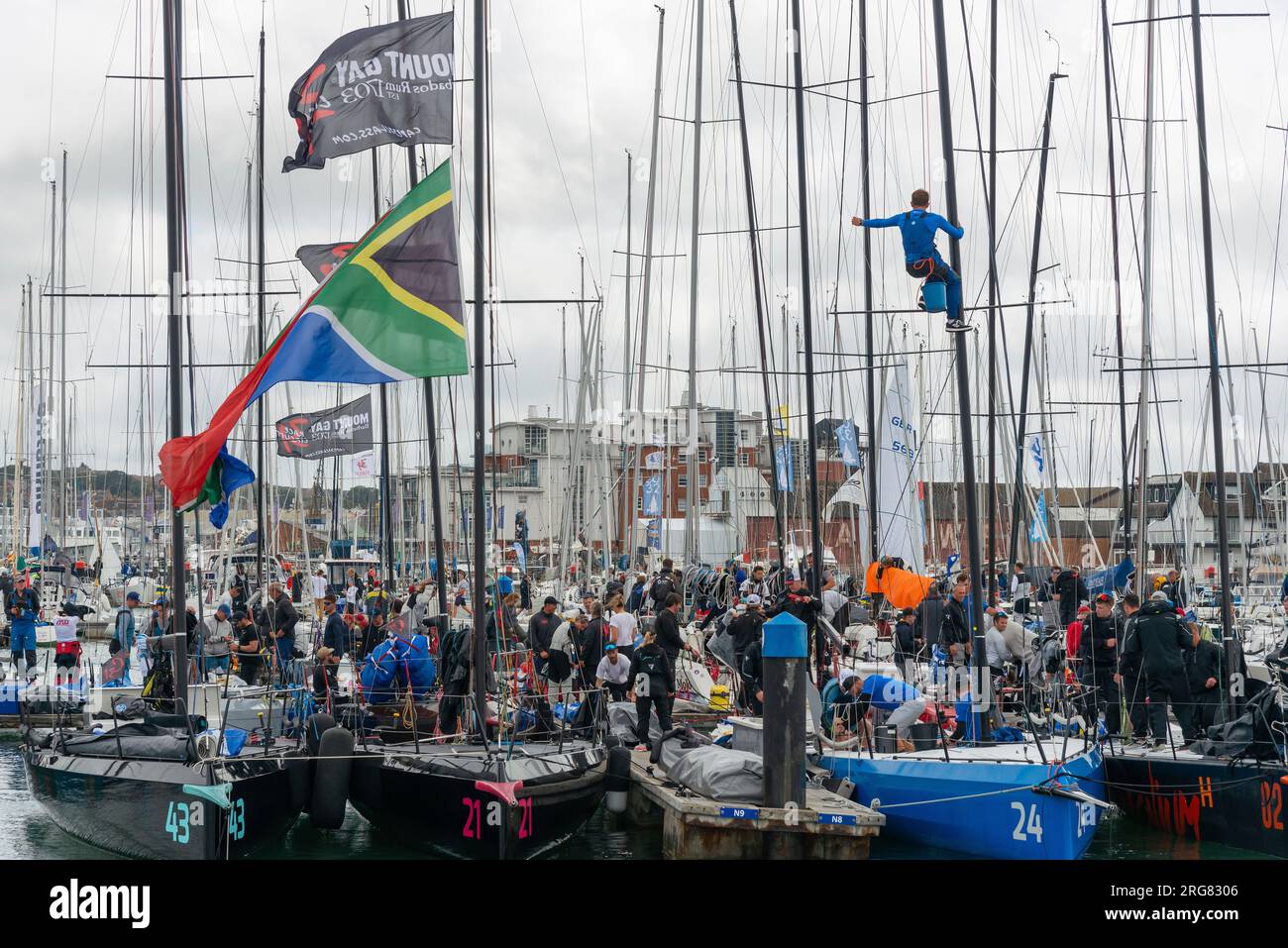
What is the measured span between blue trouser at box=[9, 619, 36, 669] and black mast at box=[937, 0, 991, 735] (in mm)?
19780

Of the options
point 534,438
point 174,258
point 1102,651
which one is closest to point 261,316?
point 174,258

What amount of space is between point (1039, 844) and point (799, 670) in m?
2.94

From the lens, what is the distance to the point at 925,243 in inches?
559

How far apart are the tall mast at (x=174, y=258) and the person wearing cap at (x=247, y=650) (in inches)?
293

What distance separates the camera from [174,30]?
1453cm

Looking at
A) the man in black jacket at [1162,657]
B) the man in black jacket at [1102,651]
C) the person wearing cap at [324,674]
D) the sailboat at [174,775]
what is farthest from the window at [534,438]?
the man in black jacket at [1162,657]

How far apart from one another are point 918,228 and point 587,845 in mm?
7628

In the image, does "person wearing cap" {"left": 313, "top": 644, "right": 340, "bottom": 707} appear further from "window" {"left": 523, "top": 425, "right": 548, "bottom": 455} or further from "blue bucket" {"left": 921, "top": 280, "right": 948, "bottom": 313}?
"window" {"left": 523, "top": 425, "right": 548, "bottom": 455}

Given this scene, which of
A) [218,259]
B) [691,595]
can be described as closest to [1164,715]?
[691,595]

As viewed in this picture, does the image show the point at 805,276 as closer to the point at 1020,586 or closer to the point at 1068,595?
the point at 1068,595

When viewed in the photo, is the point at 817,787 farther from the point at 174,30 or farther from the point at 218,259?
the point at 218,259

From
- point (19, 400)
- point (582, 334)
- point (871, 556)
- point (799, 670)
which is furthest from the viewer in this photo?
point (19, 400)

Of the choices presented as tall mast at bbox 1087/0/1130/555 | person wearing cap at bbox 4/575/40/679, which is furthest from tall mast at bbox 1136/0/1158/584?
person wearing cap at bbox 4/575/40/679

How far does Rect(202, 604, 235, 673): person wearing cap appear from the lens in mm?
23141
